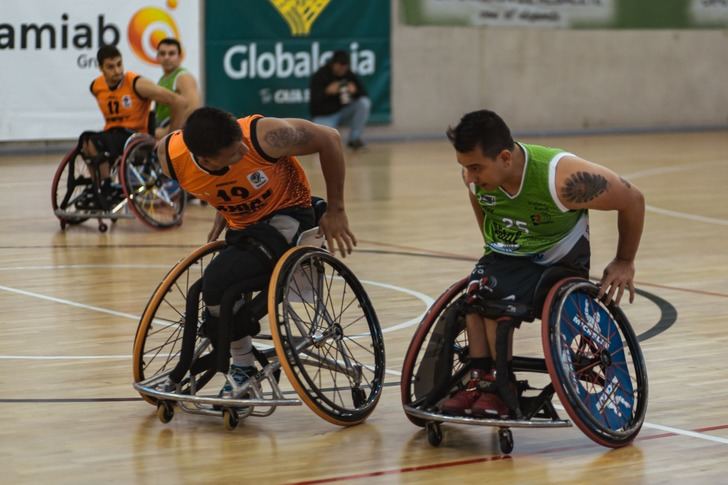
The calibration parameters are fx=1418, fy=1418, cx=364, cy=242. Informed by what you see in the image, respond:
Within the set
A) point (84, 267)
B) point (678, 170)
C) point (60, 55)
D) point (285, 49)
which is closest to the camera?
point (84, 267)

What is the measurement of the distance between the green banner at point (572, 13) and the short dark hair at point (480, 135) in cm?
1455

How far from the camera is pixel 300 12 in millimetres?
18016

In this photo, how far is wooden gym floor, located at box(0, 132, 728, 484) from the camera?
14.2 ft

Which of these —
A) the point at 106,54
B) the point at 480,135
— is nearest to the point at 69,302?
the point at 106,54

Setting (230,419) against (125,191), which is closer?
(230,419)

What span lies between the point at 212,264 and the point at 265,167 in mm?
386

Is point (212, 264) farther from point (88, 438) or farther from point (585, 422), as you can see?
point (585, 422)

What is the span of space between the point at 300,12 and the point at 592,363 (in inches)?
549

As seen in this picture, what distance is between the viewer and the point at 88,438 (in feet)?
15.4

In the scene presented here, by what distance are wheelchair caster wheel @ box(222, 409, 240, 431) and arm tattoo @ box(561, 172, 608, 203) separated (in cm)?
133

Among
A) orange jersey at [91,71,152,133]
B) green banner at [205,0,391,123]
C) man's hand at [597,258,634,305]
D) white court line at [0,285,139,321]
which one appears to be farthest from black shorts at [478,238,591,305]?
green banner at [205,0,391,123]

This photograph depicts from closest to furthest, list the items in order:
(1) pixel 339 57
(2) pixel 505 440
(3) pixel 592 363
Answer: (2) pixel 505 440 → (3) pixel 592 363 → (1) pixel 339 57

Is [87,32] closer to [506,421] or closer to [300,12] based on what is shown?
[300,12]

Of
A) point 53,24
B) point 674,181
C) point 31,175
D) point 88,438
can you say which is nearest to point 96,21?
point 53,24
